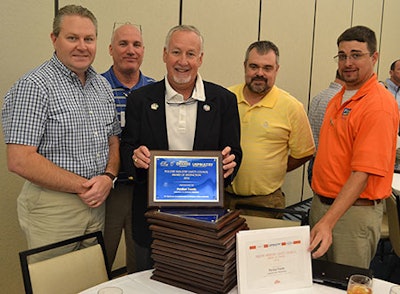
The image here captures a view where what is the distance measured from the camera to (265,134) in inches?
106

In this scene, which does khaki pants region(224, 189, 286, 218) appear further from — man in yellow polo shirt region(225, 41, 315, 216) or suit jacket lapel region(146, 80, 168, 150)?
suit jacket lapel region(146, 80, 168, 150)

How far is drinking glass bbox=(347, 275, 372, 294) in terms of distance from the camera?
151 centimetres

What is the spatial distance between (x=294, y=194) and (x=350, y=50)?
342 cm

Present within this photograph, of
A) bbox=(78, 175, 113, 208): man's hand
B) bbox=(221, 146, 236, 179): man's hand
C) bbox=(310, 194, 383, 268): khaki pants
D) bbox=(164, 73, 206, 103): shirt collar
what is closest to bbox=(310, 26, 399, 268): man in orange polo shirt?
bbox=(310, 194, 383, 268): khaki pants

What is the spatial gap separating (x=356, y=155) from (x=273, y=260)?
800 millimetres

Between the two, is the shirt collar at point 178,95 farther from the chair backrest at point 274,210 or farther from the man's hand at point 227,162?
the chair backrest at point 274,210

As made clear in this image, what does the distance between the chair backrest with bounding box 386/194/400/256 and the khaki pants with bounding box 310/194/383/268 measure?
0.68 meters

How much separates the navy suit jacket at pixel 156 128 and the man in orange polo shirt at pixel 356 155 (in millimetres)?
538

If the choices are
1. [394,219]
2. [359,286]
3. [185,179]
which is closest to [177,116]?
[185,179]

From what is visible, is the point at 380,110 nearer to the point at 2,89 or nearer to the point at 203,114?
the point at 203,114

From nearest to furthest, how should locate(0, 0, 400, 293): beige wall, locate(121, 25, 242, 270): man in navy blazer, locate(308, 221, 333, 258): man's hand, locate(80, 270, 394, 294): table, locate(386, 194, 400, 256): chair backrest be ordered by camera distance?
locate(80, 270, 394, 294): table → locate(308, 221, 333, 258): man's hand → locate(121, 25, 242, 270): man in navy blazer → locate(0, 0, 400, 293): beige wall → locate(386, 194, 400, 256): chair backrest

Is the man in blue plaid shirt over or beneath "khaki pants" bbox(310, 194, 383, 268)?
over

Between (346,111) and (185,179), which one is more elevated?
(346,111)

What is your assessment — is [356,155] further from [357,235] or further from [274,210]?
[274,210]
